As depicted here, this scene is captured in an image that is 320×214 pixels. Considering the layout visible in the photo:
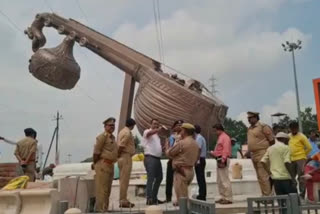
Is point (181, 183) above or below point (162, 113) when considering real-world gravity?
below

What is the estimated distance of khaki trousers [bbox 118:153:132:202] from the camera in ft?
21.2

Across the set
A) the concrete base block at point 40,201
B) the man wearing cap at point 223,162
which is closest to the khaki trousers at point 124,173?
the concrete base block at point 40,201

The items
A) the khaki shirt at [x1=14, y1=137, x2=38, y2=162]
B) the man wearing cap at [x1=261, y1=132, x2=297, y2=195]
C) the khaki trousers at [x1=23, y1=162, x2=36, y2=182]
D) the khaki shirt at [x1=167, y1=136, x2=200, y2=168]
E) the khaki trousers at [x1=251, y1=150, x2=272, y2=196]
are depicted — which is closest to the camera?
the man wearing cap at [x1=261, y1=132, x2=297, y2=195]

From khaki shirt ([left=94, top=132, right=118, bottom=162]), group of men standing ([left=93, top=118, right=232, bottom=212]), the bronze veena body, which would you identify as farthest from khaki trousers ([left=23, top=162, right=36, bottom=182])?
the bronze veena body

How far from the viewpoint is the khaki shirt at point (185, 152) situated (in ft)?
19.4

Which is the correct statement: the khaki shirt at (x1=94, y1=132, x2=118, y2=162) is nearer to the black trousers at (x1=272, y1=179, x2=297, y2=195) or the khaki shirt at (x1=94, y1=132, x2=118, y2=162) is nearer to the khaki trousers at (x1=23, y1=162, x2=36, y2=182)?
the khaki trousers at (x1=23, y1=162, x2=36, y2=182)

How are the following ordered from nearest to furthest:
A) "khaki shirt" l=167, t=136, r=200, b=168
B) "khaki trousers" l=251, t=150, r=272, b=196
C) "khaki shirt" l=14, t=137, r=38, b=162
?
"khaki shirt" l=167, t=136, r=200, b=168
"khaki trousers" l=251, t=150, r=272, b=196
"khaki shirt" l=14, t=137, r=38, b=162

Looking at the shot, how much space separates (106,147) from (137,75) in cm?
939

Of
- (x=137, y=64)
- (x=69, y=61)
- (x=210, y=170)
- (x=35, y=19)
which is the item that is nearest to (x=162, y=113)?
(x=137, y=64)

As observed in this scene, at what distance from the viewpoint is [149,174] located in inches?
260

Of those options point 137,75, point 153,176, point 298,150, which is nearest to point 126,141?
point 153,176

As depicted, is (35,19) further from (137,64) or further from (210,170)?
(210,170)

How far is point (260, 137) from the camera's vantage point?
6492mm

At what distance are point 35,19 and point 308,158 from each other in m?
13.5
